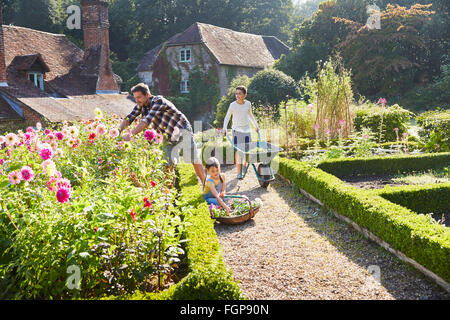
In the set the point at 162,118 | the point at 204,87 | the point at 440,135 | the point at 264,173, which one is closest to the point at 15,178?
the point at 162,118

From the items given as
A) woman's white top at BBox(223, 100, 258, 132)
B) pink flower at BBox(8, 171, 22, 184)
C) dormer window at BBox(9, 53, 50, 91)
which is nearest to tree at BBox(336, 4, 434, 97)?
dormer window at BBox(9, 53, 50, 91)

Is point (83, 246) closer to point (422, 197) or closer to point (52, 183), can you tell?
point (52, 183)

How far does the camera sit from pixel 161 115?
6.46 meters

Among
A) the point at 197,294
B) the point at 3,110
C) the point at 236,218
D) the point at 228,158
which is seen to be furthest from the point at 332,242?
the point at 3,110

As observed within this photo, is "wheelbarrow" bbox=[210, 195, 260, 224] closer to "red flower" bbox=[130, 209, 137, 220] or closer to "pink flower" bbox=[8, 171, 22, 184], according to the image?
"red flower" bbox=[130, 209, 137, 220]

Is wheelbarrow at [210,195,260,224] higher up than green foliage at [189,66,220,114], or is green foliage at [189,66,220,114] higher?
green foliage at [189,66,220,114]

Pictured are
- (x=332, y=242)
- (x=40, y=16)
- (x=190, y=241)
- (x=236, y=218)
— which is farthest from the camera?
(x=40, y=16)

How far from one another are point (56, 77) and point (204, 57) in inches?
485

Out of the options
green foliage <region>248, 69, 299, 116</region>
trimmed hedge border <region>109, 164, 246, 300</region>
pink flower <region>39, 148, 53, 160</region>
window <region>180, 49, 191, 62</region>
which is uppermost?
window <region>180, 49, 191, 62</region>

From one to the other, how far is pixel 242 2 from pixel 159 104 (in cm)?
4193

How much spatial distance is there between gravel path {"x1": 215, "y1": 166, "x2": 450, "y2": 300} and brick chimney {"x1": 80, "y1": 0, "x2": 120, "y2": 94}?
62.3ft

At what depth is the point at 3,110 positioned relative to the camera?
16.2 m

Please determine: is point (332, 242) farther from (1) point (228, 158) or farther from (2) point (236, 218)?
(1) point (228, 158)

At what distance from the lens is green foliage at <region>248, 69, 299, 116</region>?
2239 cm
